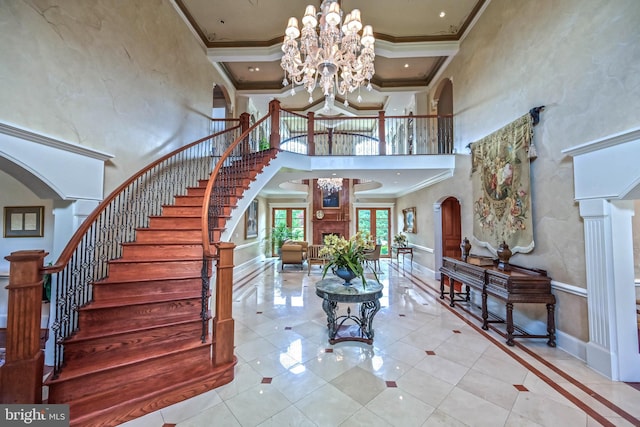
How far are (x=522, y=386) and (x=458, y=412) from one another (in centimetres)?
79

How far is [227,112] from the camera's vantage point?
273 inches

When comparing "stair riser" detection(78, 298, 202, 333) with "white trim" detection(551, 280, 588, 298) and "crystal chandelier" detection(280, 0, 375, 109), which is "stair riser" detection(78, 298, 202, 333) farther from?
"white trim" detection(551, 280, 588, 298)

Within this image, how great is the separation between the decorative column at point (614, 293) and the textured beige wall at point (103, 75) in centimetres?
542

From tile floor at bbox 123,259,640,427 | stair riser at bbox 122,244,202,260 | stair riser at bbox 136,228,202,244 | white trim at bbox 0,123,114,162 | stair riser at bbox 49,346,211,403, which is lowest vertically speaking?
tile floor at bbox 123,259,640,427

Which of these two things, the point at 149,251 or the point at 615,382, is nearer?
the point at 615,382

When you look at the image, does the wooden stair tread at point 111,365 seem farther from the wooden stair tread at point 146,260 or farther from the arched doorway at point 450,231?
the arched doorway at point 450,231

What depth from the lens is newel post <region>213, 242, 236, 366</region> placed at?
2320 mm

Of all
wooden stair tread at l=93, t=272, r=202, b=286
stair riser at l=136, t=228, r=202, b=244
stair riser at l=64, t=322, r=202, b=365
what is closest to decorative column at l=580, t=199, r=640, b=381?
stair riser at l=64, t=322, r=202, b=365

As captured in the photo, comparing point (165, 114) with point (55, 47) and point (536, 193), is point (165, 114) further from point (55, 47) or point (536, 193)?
point (536, 193)

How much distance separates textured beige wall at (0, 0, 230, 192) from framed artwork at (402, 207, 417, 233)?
21.6 ft

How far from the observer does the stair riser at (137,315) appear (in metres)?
2.36

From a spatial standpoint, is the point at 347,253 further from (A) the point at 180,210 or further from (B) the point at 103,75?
(B) the point at 103,75

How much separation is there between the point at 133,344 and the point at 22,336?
0.74 meters

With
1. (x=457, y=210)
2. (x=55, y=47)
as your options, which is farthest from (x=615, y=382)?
(x=55, y=47)
